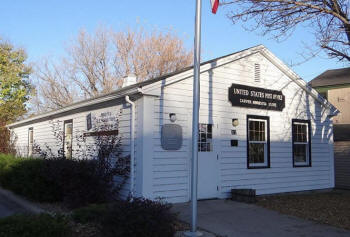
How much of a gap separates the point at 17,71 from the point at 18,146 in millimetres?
13760

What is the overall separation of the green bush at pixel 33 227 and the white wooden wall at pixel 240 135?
4072 mm

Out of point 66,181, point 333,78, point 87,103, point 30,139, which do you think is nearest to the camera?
point 66,181

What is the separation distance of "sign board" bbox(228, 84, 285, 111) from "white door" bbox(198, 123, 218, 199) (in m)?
1.42

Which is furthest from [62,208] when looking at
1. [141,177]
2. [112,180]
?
[141,177]

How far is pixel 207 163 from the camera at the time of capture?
420 inches

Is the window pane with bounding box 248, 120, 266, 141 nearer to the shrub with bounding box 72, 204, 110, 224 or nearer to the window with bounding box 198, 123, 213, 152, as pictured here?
the window with bounding box 198, 123, 213, 152

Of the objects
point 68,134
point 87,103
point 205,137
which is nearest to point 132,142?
point 205,137

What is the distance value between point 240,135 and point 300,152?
11.3 ft

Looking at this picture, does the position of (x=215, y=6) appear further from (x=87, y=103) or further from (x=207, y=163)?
(x=87, y=103)

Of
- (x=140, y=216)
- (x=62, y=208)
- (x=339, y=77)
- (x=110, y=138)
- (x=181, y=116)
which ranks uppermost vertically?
(x=339, y=77)

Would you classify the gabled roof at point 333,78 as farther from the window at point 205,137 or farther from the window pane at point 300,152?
the window at point 205,137

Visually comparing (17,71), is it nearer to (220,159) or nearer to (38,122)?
(38,122)

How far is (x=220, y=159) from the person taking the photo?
11031 mm

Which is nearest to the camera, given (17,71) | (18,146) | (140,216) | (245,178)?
(140,216)
